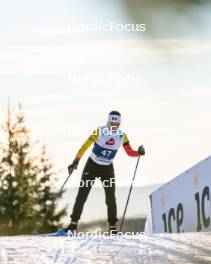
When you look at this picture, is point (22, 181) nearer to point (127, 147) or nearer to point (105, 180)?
point (105, 180)

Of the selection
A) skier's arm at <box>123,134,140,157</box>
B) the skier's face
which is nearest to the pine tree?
skier's arm at <box>123,134,140,157</box>

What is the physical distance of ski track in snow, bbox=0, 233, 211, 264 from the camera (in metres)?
3.46

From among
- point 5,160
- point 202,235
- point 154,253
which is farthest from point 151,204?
point 5,160

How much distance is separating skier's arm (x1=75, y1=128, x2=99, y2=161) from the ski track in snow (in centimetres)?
214

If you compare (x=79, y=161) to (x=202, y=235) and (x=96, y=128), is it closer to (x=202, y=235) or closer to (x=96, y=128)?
(x=96, y=128)

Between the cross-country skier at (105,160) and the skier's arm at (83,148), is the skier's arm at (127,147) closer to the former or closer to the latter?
the cross-country skier at (105,160)

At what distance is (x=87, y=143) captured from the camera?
6.34 m

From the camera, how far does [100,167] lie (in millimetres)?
6441

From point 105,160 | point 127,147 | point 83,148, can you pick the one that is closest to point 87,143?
point 83,148

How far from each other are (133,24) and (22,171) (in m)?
18.6

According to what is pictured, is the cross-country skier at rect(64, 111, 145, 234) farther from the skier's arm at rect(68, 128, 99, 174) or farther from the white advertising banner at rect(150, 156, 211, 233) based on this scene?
the white advertising banner at rect(150, 156, 211, 233)

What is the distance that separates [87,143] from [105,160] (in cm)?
24

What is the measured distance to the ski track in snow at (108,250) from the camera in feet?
11.3

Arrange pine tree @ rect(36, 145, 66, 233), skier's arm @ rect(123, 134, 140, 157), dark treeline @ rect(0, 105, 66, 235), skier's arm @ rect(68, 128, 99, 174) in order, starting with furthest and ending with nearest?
pine tree @ rect(36, 145, 66, 233)
dark treeline @ rect(0, 105, 66, 235)
skier's arm @ rect(123, 134, 140, 157)
skier's arm @ rect(68, 128, 99, 174)
